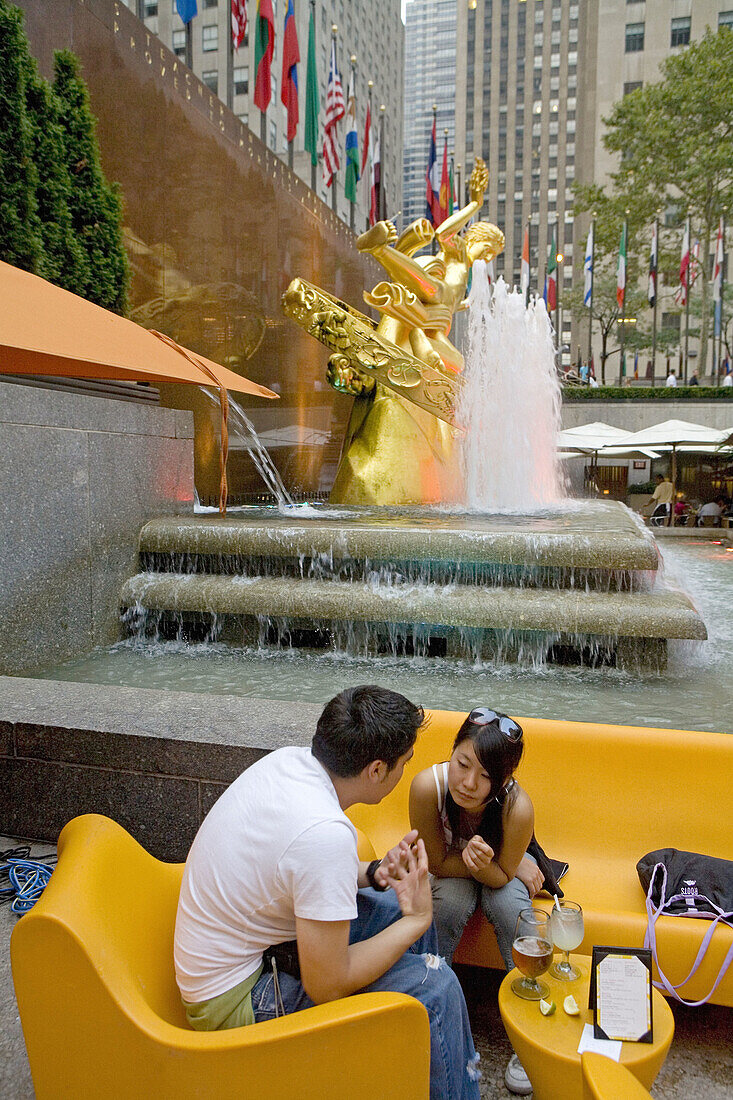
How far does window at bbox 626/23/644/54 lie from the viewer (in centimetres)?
4841

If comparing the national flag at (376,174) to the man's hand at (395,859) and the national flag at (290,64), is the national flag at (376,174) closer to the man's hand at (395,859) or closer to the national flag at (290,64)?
the national flag at (290,64)

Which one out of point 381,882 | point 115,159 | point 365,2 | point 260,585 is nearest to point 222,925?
point 381,882

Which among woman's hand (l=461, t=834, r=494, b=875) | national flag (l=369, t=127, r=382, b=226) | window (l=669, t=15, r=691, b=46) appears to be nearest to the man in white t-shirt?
woman's hand (l=461, t=834, r=494, b=875)

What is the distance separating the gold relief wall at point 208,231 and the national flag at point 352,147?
363cm

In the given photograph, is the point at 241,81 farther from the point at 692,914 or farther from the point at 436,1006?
the point at 436,1006

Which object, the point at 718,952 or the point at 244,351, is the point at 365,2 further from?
the point at 718,952

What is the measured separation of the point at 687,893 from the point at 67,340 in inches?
102

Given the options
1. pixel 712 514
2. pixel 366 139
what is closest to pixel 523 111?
pixel 366 139

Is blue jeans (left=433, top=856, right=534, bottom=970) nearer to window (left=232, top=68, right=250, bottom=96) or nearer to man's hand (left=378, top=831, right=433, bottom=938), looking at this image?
man's hand (left=378, top=831, right=433, bottom=938)

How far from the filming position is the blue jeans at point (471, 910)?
2230mm

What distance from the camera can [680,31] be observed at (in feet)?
158

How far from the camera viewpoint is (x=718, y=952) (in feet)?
6.92

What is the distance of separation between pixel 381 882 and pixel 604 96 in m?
57.1

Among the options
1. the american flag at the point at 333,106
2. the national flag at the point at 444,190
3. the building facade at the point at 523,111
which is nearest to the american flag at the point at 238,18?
the american flag at the point at 333,106
